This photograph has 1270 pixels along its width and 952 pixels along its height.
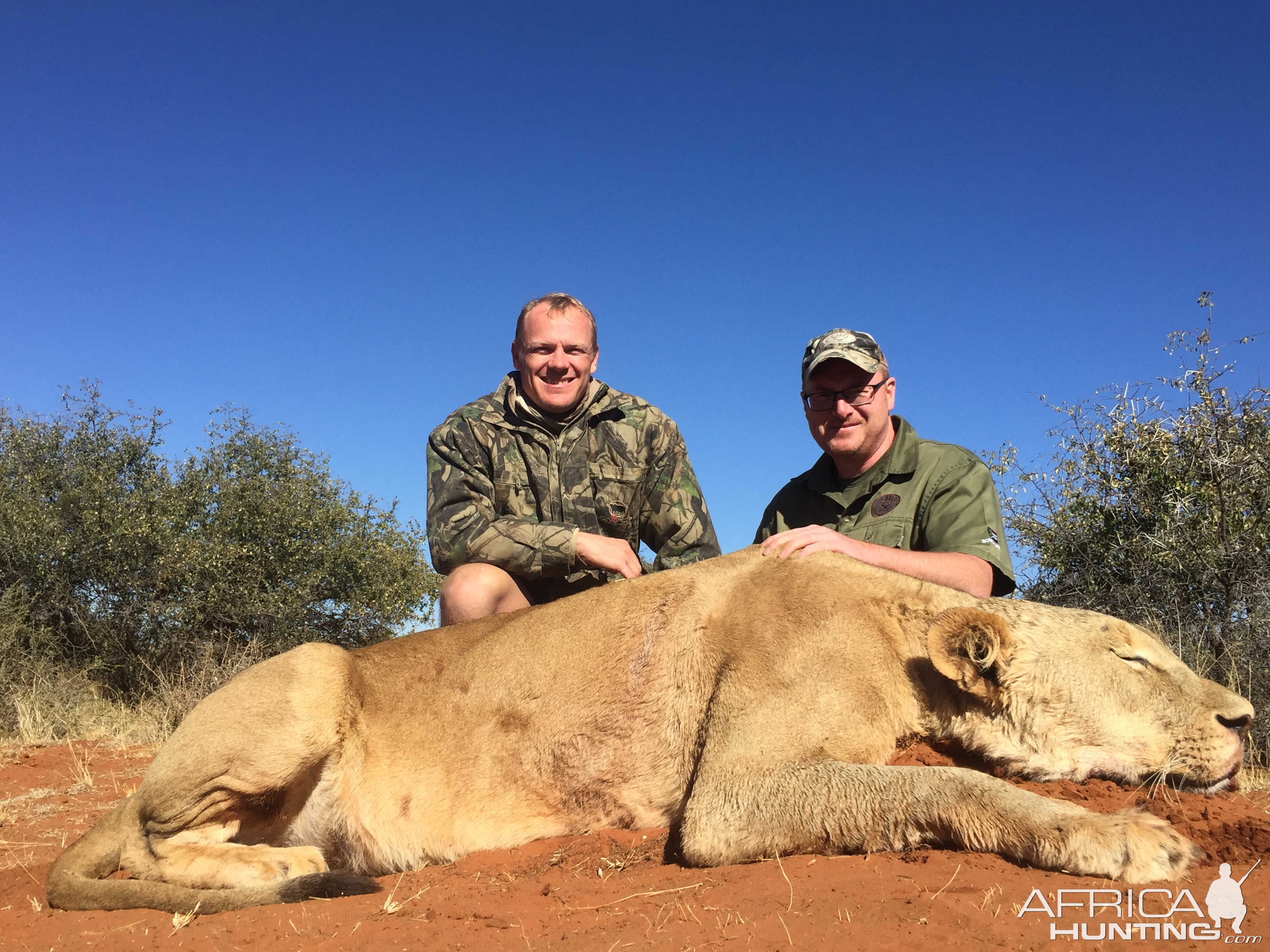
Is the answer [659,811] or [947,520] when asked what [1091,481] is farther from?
[659,811]

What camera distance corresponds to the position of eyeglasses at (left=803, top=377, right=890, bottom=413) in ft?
20.6

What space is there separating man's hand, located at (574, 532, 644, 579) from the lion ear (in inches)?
93.9

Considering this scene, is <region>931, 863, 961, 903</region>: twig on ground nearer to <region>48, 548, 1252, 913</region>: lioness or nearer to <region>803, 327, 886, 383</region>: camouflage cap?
<region>48, 548, 1252, 913</region>: lioness

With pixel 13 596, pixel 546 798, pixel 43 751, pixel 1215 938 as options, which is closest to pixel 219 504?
pixel 13 596

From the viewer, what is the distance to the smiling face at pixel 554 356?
702 centimetres

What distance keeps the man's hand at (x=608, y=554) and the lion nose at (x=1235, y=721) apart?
326 cm

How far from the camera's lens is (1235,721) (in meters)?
3.89

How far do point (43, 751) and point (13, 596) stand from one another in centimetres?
446

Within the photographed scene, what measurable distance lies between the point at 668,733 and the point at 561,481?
123 inches

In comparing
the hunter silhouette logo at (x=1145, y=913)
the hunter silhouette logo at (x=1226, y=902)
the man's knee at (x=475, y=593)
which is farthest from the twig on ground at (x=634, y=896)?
the man's knee at (x=475, y=593)

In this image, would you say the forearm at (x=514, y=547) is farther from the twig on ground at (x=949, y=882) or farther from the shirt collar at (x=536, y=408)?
the twig on ground at (x=949, y=882)

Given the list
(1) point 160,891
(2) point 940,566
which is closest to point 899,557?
(2) point 940,566

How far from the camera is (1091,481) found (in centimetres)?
1031

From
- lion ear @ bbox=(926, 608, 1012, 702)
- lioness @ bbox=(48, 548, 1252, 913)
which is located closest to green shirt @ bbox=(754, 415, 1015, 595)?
lioness @ bbox=(48, 548, 1252, 913)
